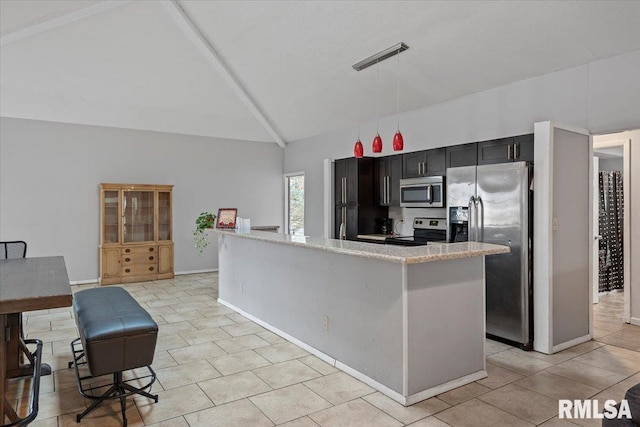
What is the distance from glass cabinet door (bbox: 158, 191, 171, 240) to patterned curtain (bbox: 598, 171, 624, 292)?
23.0ft

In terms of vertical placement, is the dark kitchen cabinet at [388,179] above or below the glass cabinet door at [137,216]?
above

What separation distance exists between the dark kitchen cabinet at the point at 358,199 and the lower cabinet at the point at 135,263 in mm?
3275

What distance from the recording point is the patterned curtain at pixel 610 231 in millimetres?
6172

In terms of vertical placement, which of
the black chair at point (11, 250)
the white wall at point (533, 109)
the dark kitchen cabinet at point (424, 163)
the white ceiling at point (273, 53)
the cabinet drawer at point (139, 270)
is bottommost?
the cabinet drawer at point (139, 270)

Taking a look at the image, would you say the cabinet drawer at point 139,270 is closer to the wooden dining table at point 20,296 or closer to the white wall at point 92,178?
the white wall at point 92,178

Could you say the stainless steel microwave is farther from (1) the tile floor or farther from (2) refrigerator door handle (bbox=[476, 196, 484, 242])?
(1) the tile floor

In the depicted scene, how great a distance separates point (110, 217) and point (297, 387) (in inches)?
207

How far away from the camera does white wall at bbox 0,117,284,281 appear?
6418 mm

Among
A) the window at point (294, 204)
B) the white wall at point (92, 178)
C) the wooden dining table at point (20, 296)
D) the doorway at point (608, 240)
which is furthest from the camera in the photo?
the window at point (294, 204)

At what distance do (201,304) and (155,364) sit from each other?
210 cm

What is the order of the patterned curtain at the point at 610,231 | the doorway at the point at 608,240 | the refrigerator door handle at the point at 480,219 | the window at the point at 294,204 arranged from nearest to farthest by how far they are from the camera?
the refrigerator door handle at the point at 480,219, the doorway at the point at 608,240, the patterned curtain at the point at 610,231, the window at the point at 294,204

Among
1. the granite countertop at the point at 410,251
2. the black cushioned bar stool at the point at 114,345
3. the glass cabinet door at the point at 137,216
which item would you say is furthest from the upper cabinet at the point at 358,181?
the black cushioned bar stool at the point at 114,345

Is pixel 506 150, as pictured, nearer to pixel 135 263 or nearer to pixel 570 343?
pixel 570 343

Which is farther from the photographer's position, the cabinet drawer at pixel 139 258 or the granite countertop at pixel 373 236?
the cabinet drawer at pixel 139 258
